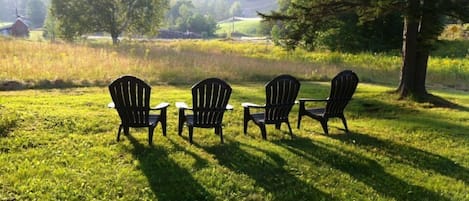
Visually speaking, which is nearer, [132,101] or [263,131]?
[132,101]

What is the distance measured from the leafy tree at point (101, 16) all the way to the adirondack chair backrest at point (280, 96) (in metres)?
33.5

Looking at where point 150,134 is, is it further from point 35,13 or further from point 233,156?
point 35,13

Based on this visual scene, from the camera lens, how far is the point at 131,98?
18.8 feet

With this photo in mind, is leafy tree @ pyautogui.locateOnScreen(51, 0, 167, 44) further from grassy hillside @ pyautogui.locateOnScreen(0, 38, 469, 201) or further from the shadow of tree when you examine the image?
the shadow of tree

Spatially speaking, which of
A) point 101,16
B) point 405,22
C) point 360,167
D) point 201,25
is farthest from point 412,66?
point 201,25

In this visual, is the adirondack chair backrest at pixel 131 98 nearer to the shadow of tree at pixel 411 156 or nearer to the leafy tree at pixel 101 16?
the shadow of tree at pixel 411 156

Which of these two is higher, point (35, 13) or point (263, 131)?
point (35, 13)

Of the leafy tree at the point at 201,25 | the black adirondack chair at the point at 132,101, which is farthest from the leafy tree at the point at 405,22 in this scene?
the leafy tree at the point at 201,25

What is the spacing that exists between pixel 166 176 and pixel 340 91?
11.0ft

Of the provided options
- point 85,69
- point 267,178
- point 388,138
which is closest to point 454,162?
point 388,138

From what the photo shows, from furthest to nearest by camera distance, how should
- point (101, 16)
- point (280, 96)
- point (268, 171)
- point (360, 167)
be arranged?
point (101, 16), point (280, 96), point (360, 167), point (268, 171)

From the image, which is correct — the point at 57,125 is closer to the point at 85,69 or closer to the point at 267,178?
the point at 267,178

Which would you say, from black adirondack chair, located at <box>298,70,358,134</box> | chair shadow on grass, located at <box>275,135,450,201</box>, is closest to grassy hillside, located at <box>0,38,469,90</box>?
black adirondack chair, located at <box>298,70,358,134</box>

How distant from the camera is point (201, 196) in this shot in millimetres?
4191
